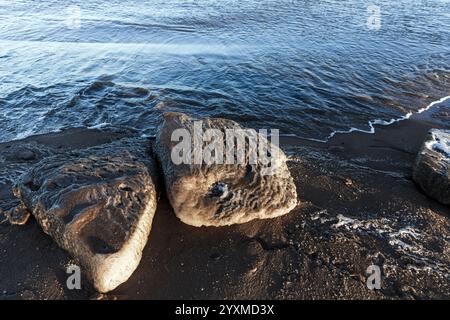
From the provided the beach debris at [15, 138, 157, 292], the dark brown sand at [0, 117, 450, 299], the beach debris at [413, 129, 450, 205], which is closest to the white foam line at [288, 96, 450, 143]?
the beach debris at [413, 129, 450, 205]

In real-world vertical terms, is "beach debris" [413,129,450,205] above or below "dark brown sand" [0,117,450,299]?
above

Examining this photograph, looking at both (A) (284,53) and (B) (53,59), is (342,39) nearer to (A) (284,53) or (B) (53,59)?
(A) (284,53)

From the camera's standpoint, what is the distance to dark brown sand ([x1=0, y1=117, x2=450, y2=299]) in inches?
106

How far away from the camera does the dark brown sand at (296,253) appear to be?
106 inches

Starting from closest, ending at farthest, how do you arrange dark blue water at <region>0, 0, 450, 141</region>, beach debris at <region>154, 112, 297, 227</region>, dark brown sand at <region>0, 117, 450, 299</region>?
dark brown sand at <region>0, 117, 450, 299</region> → beach debris at <region>154, 112, 297, 227</region> → dark blue water at <region>0, 0, 450, 141</region>

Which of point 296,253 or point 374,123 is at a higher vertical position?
point 296,253

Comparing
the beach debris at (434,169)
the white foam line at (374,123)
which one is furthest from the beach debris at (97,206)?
the beach debris at (434,169)

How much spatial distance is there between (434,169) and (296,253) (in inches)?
80.1

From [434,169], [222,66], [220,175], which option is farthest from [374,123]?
[222,66]

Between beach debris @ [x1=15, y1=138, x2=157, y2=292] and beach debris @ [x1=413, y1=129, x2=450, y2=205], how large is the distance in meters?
3.05

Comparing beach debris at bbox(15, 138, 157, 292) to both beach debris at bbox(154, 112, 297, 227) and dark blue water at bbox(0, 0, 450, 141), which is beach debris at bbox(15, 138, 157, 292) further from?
dark blue water at bbox(0, 0, 450, 141)

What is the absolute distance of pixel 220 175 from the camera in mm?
3463

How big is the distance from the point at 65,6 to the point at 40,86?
8696 millimetres

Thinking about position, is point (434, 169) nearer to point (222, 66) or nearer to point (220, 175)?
point (220, 175)
